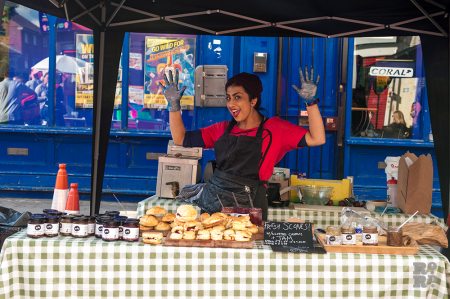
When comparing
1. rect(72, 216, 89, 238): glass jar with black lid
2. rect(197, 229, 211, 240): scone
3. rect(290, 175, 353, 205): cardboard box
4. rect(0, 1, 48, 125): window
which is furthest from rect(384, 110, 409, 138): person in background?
rect(72, 216, 89, 238): glass jar with black lid

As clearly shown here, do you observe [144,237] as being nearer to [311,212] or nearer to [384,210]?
[311,212]

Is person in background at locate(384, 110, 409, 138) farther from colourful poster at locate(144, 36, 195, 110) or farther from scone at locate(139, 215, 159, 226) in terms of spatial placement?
scone at locate(139, 215, 159, 226)

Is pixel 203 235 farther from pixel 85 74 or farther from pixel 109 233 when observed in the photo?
pixel 85 74

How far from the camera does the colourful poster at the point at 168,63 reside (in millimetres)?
8531

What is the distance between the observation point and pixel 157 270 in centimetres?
322

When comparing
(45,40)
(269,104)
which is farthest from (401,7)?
(45,40)

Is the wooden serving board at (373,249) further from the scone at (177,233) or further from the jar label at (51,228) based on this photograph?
the jar label at (51,228)

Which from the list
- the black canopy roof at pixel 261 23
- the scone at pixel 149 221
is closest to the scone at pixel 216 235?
A: the scone at pixel 149 221

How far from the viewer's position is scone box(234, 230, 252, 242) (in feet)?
10.8

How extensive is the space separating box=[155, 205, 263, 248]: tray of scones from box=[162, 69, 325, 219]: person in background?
77 centimetres

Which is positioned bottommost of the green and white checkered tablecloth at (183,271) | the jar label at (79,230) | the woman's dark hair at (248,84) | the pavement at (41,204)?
the pavement at (41,204)

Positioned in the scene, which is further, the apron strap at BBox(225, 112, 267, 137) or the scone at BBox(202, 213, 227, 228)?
the apron strap at BBox(225, 112, 267, 137)

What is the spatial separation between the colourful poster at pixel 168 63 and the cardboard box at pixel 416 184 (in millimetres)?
3859

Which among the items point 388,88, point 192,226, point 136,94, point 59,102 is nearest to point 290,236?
point 192,226
